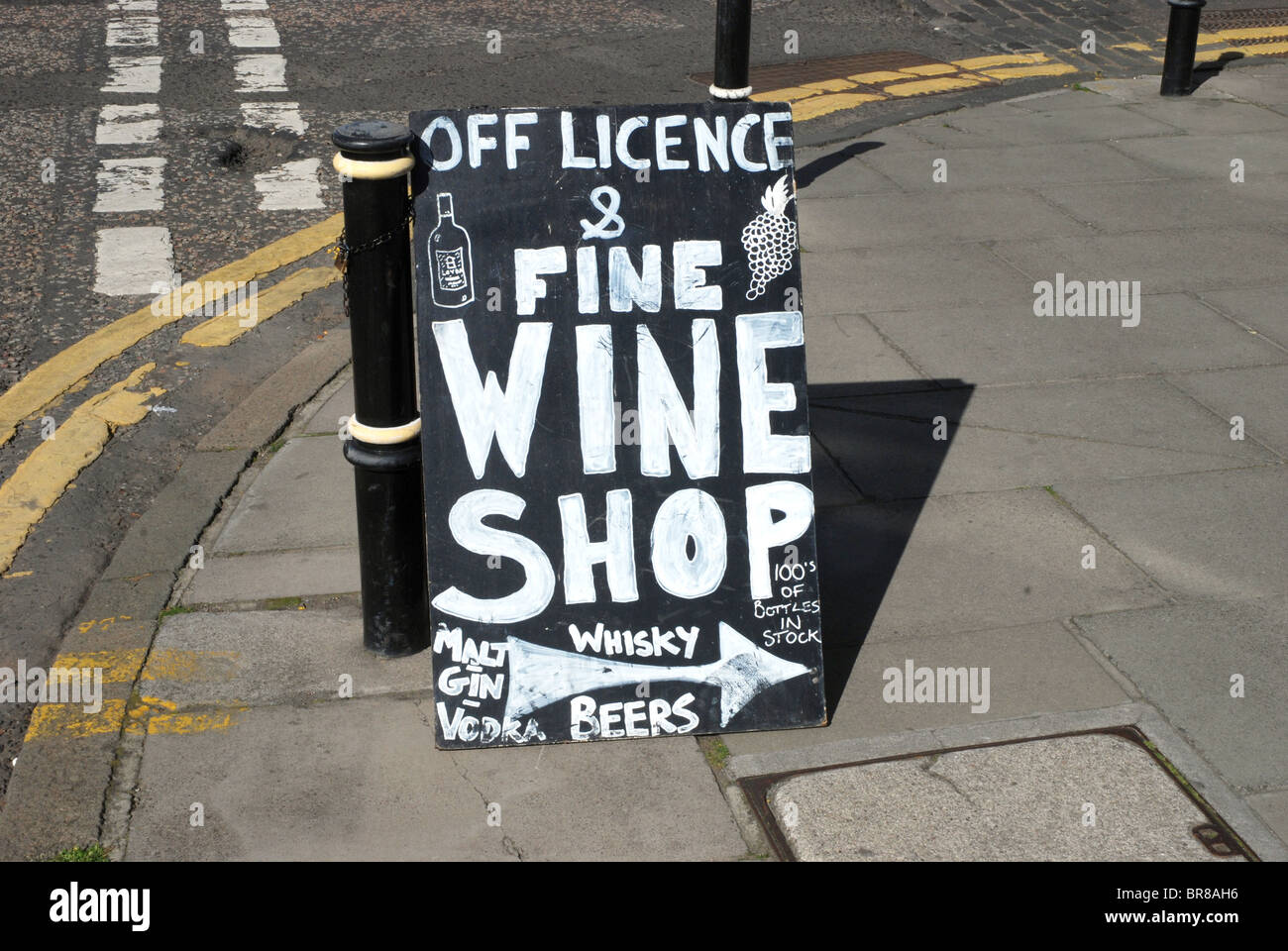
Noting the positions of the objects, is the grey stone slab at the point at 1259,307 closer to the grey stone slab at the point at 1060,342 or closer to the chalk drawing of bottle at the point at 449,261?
the grey stone slab at the point at 1060,342

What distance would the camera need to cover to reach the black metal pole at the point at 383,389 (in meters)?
3.63

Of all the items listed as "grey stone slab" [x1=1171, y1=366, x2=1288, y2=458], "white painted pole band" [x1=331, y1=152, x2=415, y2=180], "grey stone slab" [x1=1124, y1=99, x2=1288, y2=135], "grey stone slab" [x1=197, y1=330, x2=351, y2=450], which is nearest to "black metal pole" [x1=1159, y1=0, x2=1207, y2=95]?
"grey stone slab" [x1=1124, y1=99, x2=1288, y2=135]

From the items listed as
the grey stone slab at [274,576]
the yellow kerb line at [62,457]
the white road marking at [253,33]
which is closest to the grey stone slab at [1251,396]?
the grey stone slab at [274,576]

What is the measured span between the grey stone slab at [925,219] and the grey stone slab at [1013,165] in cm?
25

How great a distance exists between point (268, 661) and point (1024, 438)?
3108mm

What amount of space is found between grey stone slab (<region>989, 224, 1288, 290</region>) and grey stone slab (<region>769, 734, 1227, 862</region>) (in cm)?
400

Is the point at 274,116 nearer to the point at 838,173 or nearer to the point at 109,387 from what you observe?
the point at 838,173

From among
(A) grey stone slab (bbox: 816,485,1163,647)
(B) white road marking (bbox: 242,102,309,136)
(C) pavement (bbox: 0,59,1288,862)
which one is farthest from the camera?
(B) white road marking (bbox: 242,102,309,136)

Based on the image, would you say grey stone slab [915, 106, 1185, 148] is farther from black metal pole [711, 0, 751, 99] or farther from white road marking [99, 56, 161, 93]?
white road marking [99, 56, 161, 93]

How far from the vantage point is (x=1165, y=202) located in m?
8.41

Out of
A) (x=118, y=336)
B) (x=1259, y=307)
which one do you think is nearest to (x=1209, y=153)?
(x=1259, y=307)

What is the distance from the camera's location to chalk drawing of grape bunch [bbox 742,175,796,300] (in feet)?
12.5

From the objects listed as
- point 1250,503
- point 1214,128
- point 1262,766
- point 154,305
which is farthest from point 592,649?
point 1214,128

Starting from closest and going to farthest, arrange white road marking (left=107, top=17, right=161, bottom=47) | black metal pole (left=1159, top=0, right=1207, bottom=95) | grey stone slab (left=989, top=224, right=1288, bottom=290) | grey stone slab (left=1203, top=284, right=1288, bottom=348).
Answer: grey stone slab (left=1203, top=284, right=1288, bottom=348) < grey stone slab (left=989, top=224, right=1288, bottom=290) < black metal pole (left=1159, top=0, right=1207, bottom=95) < white road marking (left=107, top=17, right=161, bottom=47)
